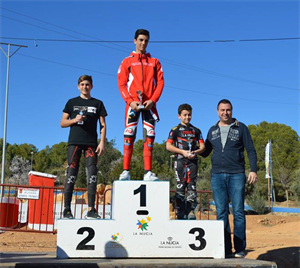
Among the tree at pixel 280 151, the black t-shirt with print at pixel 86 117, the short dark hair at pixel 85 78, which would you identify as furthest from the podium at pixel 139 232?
the tree at pixel 280 151

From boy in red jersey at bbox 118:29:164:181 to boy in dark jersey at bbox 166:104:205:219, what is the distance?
1.42 feet

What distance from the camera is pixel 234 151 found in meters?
4.68

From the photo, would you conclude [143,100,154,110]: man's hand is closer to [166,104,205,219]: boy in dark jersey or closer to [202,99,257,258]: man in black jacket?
[166,104,205,219]: boy in dark jersey

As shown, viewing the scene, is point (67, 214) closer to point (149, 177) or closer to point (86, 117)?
point (149, 177)

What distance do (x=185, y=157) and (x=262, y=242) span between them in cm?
717

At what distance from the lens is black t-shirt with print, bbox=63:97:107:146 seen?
16.0 ft

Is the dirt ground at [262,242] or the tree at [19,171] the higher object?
the tree at [19,171]

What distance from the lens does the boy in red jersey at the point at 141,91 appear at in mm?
5137

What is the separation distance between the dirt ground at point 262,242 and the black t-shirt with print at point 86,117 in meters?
4.49

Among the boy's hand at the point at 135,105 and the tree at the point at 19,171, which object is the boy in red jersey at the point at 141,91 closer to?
the boy's hand at the point at 135,105

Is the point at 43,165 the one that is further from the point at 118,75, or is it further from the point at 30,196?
the point at 118,75

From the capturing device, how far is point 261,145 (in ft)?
181

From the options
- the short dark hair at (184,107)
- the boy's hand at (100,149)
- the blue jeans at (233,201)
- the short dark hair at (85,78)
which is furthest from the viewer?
the short dark hair at (184,107)

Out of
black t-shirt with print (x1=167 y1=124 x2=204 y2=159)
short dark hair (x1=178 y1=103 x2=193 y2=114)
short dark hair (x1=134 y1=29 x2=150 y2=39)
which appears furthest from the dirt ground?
short dark hair (x1=134 y1=29 x2=150 y2=39)
